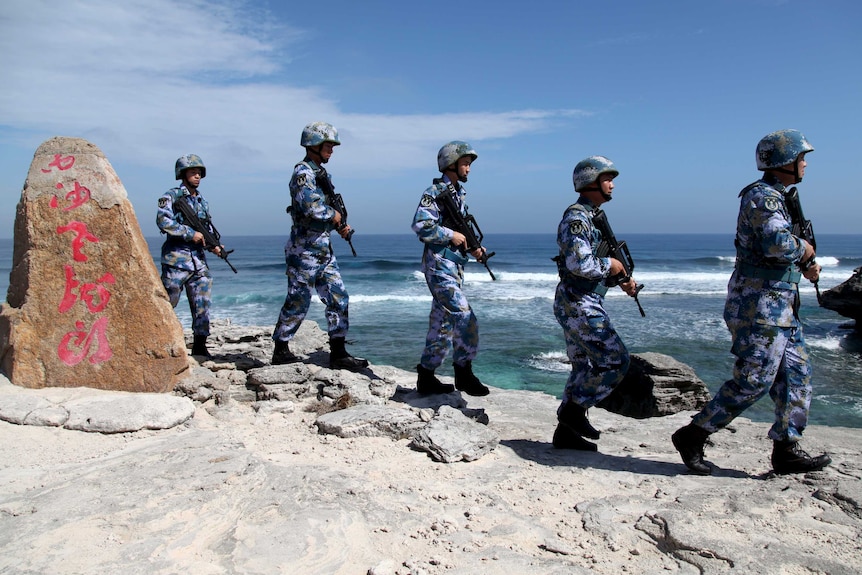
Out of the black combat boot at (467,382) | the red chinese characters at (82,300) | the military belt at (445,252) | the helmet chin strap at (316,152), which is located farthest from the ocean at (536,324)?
the red chinese characters at (82,300)

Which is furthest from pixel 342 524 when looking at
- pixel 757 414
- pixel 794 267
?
pixel 757 414

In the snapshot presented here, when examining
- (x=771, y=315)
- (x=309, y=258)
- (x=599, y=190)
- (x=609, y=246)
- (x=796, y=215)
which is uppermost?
(x=599, y=190)

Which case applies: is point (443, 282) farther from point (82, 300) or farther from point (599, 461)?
point (82, 300)

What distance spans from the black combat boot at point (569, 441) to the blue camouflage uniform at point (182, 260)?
382cm

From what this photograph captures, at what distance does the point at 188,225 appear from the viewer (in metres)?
6.36

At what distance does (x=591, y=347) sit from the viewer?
409 centimetres

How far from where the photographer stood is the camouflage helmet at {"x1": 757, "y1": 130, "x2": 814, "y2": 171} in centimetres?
374

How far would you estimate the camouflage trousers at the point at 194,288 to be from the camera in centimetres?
614

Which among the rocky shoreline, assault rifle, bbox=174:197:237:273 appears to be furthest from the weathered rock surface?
assault rifle, bbox=174:197:237:273

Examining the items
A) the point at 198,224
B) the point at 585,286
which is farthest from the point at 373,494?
the point at 198,224

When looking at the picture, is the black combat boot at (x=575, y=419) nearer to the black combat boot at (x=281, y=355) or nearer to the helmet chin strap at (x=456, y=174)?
the helmet chin strap at (x=456, y=174)

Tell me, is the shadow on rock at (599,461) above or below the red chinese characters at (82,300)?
below

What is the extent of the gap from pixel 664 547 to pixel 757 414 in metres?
5.97

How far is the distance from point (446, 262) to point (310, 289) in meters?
1.42
